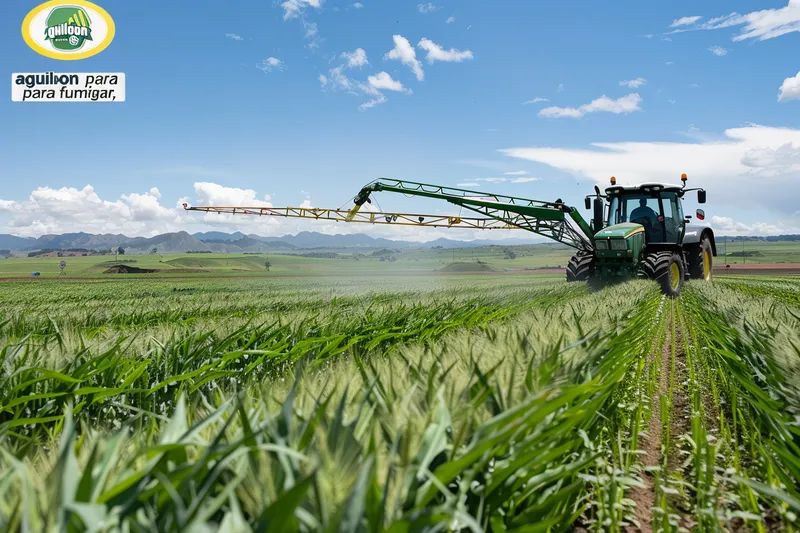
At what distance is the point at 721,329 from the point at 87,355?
4.40 m

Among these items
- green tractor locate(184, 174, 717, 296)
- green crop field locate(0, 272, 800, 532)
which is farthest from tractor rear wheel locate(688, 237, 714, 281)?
green crop field locate(0, 272, 800, 532)

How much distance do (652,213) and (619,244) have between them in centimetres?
269

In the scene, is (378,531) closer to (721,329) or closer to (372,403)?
(372,403)

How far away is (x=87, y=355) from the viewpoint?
2385 millimetres

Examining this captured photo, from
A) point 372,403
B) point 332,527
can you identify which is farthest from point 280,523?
point 372,403

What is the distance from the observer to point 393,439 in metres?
Answer: 1.00

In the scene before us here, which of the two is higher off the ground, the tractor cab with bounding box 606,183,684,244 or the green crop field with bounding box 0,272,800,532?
→ the tractor cab with bounding box 606,183,684,244

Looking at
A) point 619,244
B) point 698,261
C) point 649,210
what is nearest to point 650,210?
point 649,210

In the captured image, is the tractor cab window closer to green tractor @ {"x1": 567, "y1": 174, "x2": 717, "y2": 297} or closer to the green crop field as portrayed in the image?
green tractor @ {"x1": 567, "y1": 174, "x2": 717, "y2": 297}

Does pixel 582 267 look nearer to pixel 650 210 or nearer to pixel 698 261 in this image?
pixel 650 210

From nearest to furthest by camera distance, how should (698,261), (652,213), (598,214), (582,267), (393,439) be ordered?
(393,439)
(598,214)
(652,213)
(582,267)
(698,261)

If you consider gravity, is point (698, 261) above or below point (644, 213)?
below

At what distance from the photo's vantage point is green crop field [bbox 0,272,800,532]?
0.77m

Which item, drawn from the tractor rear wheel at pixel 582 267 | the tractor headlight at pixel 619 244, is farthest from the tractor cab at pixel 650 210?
the tractor headlight at pixel 619 244
